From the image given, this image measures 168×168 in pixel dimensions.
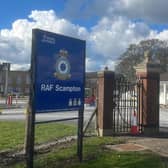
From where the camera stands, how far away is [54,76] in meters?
8.30

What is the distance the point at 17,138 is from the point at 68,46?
501 centimetres

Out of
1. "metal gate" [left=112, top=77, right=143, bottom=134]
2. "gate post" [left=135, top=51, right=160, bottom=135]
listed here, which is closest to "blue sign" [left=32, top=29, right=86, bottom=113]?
"metal gate" [left=112, top=77, right=143, bottom=134]

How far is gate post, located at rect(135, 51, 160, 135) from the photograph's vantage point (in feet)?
46.0

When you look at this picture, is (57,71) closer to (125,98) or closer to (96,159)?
(96,159)

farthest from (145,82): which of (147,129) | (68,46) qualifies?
(68,46)

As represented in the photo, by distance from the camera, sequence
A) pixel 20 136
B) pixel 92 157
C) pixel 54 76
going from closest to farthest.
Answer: pixel 54 76 → pixel 92 157 → pixel 20 136

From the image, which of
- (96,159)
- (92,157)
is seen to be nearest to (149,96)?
(92,157)

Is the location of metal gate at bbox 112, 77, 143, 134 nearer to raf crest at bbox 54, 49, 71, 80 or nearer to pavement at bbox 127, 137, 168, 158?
pavement at bbox 127, 137, 168, 158

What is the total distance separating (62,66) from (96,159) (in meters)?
2.16

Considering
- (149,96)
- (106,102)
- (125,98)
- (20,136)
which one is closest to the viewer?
(20,136)

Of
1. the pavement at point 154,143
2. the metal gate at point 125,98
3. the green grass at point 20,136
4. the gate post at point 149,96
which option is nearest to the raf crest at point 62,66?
the pavement at point 154,143

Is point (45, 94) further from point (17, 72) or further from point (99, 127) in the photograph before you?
point (17, 72)

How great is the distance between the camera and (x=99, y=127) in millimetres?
13320

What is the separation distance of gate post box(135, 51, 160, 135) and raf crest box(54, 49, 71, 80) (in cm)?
583
